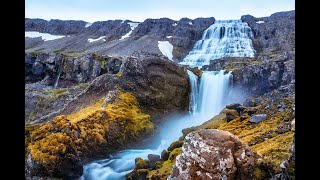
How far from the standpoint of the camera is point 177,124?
1206 inches

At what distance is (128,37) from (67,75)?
49.9 m

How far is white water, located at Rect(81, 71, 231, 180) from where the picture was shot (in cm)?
2094

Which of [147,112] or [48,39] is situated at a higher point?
[48,39]

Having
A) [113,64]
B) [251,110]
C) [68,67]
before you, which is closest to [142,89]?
[251,110]

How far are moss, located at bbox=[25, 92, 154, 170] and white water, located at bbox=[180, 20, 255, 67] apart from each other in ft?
168

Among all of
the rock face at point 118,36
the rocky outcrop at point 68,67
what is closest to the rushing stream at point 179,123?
the rocky outcrop at point 68,67

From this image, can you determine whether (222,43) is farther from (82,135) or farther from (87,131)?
(82,135)

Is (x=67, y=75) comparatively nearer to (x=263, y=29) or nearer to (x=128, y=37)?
(x=128, y=37)

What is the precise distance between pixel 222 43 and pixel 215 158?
82.0 meters

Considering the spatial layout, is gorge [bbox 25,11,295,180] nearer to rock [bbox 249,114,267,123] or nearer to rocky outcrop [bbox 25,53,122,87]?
rock [bbox 249,114,267,123]

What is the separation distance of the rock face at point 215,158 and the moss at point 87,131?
387 inches
